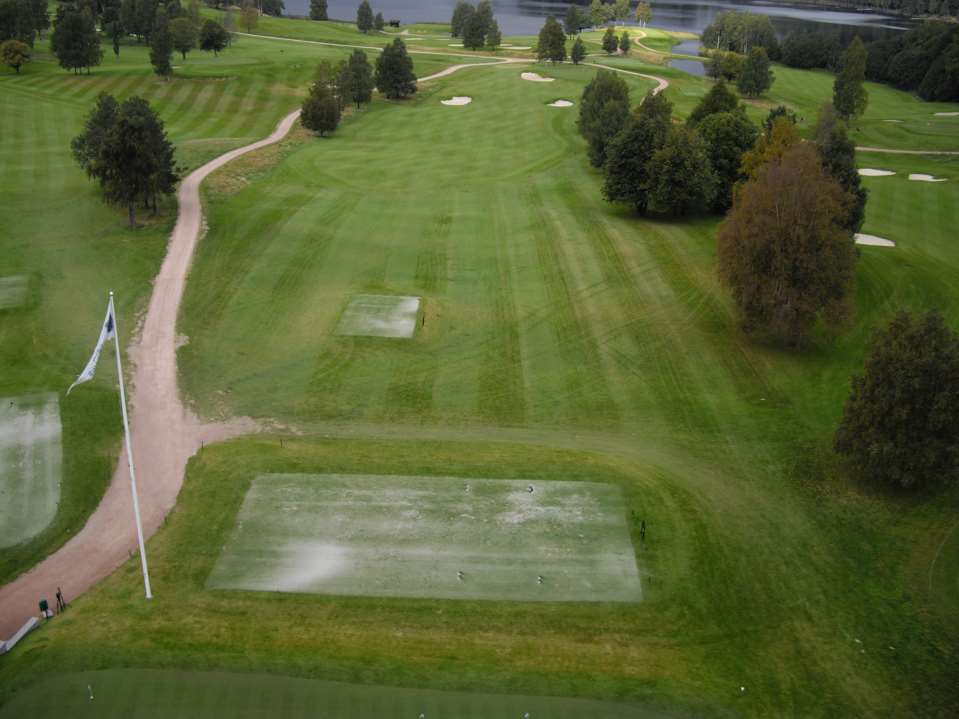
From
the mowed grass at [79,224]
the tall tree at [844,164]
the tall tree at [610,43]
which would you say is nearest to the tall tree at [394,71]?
the mowed grass at [79,224]

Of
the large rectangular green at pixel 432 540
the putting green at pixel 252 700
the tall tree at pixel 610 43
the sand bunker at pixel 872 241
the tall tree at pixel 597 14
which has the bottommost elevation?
the putting green at pixel 252 700

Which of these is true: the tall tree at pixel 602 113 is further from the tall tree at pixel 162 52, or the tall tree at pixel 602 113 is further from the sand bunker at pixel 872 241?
the tall tree at pixel 162 52

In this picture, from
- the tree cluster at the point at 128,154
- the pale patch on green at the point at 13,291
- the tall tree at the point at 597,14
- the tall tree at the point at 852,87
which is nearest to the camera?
the pale patch on green at the point at 13,291

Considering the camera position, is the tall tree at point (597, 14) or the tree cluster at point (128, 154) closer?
the tree cluster at point (128, 154)

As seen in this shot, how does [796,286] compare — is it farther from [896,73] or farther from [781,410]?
[896,73]

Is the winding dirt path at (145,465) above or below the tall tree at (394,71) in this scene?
below

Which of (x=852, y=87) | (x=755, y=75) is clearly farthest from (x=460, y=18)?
(x=852, y=87)

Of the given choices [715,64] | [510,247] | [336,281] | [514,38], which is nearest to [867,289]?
[510,247]
